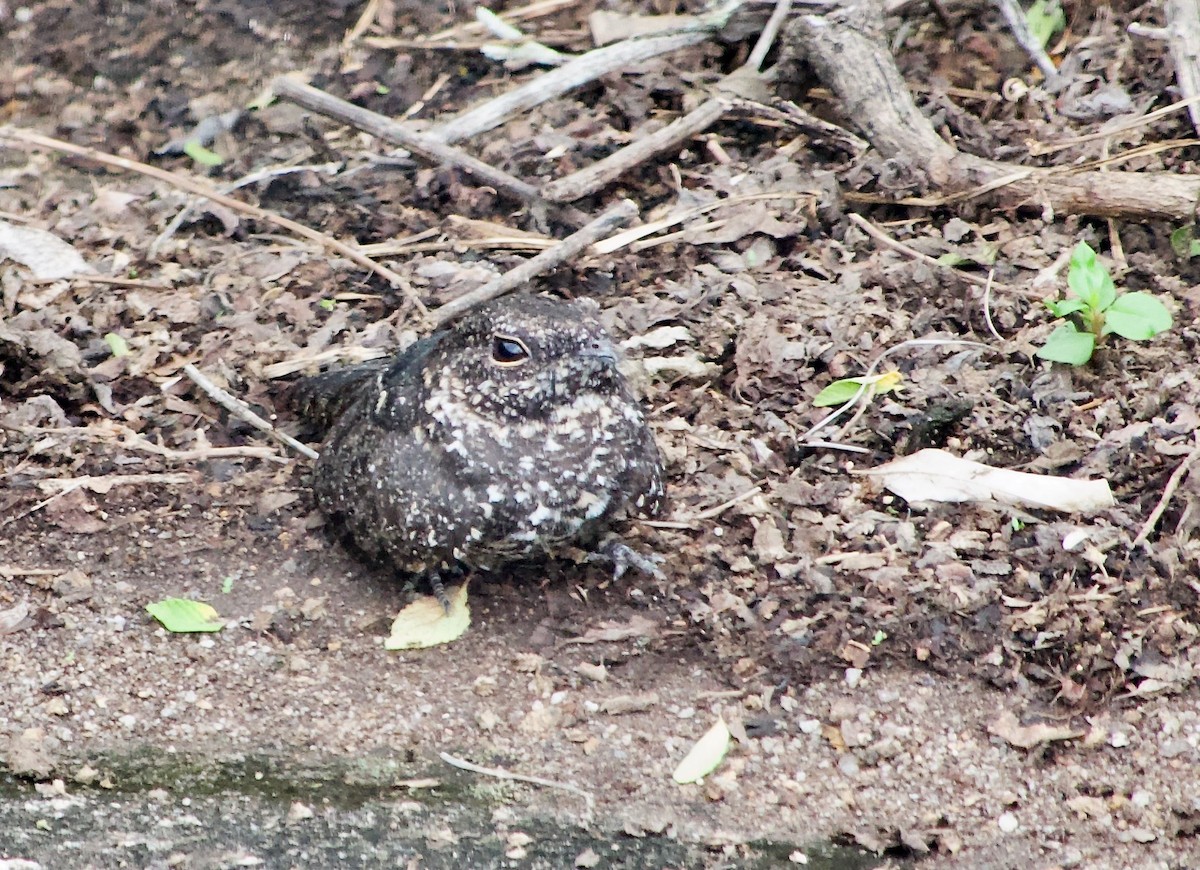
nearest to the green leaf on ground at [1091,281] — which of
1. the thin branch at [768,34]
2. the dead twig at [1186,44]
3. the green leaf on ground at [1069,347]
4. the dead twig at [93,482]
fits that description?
the green leaf on ground at [1069,347]

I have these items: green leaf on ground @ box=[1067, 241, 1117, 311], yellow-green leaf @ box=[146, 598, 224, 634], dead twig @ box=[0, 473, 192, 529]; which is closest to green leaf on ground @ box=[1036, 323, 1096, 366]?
green leaf on ground @ box=[1067, 241, 1117, 311]

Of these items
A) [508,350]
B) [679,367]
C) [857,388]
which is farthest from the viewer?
[679,367]

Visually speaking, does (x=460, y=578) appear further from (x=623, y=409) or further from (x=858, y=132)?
(x=858, y=132)

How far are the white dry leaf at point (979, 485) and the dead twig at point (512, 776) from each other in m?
1.31

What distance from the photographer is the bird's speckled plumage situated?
385 centimetres

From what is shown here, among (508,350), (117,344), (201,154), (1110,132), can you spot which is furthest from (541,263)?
(1110,132)

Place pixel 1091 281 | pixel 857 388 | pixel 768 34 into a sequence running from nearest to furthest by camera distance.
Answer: pixel 1091 281 → pixel 857 388 → pixel 768 34

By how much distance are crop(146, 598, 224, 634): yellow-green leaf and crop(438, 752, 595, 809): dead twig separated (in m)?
0.92

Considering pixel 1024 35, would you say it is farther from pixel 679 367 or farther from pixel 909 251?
pixel 679 367

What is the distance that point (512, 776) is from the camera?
3512 millimetres

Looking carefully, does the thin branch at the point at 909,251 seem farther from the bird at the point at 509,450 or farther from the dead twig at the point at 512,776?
the dead twig at the point at 512,776

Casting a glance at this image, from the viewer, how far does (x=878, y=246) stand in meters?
5.00

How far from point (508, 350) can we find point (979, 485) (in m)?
1.39

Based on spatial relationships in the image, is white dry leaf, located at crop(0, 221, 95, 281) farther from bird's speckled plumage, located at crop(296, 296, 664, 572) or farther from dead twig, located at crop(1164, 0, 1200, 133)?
dead twig, located at crop(1164, 0, 1200, 133)
